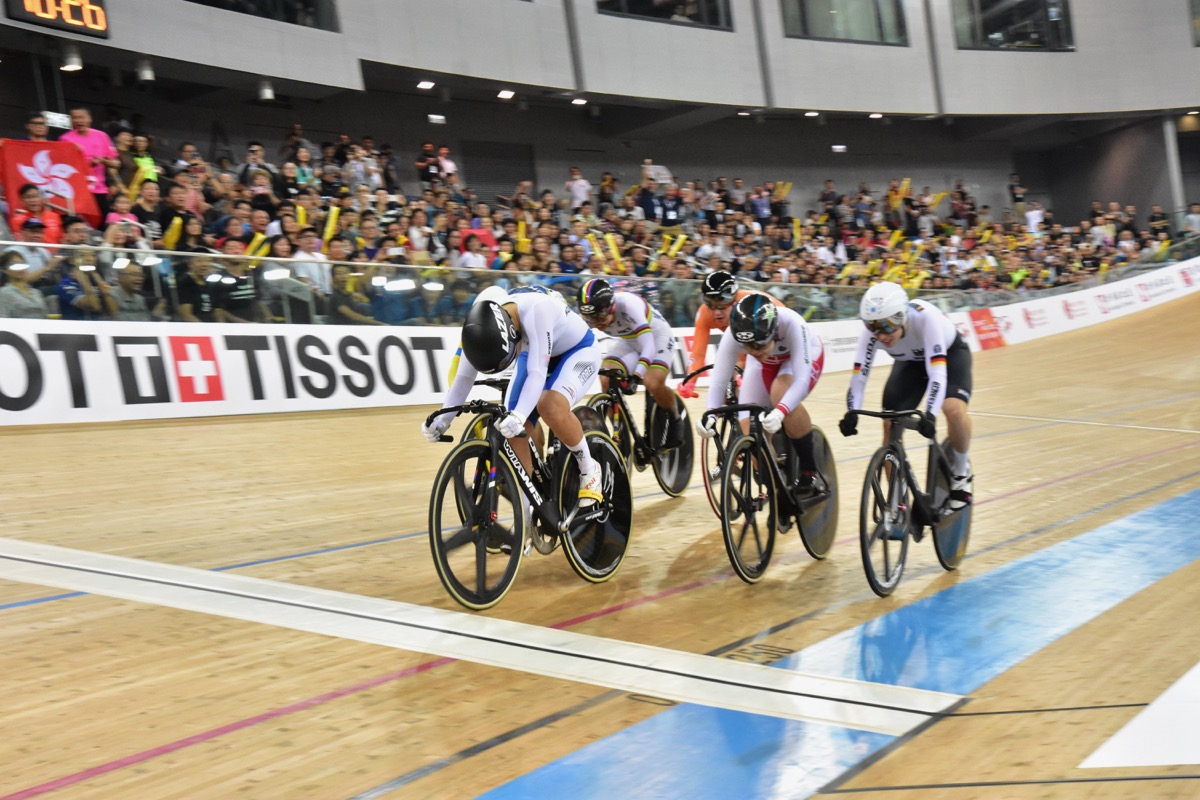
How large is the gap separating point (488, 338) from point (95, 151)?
7.79 m

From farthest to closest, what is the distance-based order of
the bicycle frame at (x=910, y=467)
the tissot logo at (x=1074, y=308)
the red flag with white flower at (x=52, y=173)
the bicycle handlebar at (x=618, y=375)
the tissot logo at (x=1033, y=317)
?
the tissot logo at (x=1074, y=308) < the tissot logo at (x=1033, y=317) < the red flag with white flower at (x=52, y=173) < the bicycle handlebar at (x=618, y=375) < the bicycle frame at (x=910, y=467)

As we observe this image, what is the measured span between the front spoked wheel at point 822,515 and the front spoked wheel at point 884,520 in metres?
0.49

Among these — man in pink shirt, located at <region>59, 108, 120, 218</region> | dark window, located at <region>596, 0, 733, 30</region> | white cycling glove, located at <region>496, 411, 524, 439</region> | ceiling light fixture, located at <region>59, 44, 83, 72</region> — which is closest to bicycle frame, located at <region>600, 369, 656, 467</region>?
white cycling glove, located at <region>496, 411, 524, 439</region>

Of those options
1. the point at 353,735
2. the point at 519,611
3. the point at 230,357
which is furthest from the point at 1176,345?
the point at 353,735

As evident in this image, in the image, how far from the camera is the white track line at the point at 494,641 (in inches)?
A: 131

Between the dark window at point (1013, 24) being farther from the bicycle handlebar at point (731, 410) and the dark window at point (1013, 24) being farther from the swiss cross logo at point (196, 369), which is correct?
the bicycle handlebar at point (731, 410)

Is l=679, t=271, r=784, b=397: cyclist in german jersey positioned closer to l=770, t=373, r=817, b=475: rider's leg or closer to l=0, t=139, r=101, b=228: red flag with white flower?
l=770, t=373, r=817, b=475: rider's leg

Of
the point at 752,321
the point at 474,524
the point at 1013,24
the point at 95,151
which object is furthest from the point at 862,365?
the point at 1013,24

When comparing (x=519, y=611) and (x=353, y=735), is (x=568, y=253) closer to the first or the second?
(x=519, y=611)

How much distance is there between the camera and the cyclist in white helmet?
16.4 feet

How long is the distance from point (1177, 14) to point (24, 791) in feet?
104

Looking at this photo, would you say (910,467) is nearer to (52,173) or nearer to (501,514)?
(501,514)

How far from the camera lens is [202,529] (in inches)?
217

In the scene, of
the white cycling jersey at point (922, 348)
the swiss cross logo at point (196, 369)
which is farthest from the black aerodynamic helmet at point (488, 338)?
the swiss cross logo at point (196, 369)
